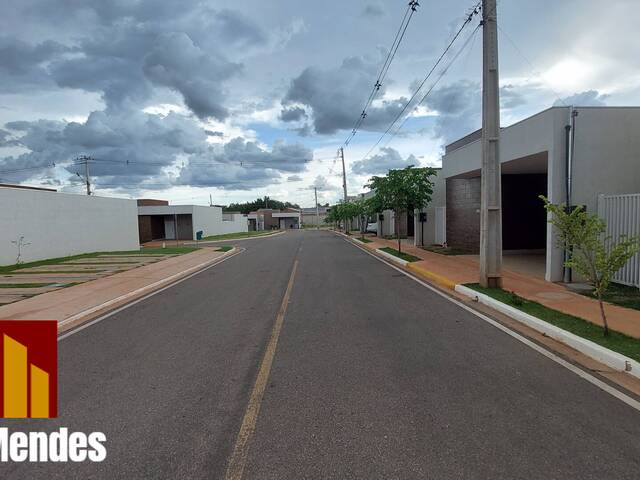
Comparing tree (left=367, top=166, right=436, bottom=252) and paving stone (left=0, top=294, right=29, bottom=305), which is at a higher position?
tree (left=367, top=166, right=436, bottom=252)

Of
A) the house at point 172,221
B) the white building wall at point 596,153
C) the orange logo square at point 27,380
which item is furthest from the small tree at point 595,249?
the house at point 172,221

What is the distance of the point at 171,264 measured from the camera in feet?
61.7

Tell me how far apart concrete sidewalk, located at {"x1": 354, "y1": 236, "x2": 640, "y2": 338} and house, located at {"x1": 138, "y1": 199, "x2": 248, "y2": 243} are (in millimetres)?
36860

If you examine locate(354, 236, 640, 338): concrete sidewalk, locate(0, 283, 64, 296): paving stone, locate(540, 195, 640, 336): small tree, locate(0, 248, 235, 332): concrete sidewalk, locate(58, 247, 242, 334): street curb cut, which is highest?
locate(540, 195, 640, 336): small tree

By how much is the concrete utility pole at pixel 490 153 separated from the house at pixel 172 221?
40615 millimetres

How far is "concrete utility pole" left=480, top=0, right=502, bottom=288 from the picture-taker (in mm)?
9914

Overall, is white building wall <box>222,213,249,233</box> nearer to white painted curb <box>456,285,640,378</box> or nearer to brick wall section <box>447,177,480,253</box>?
brick wall section <box>447,177,480,253</box>

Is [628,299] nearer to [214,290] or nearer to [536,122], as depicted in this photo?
[536,122]

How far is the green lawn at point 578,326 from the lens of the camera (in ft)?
18.3

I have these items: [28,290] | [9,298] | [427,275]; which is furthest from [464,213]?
[9,298]

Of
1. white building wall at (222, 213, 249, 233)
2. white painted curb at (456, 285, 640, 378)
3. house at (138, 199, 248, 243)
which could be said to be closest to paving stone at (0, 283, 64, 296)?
white painted curb at (456, 285, 640, 378)

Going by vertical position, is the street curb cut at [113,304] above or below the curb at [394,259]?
below

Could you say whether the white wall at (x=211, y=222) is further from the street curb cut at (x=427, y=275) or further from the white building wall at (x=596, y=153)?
the white building wall at (x=596, y=153)

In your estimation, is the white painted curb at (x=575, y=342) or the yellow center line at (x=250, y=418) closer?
the yellow center line at (x=250, y=418)
